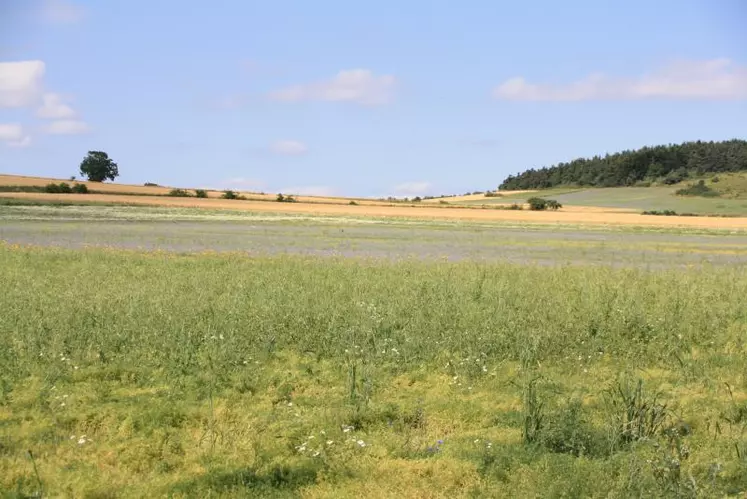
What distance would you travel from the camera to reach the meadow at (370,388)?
604 cm

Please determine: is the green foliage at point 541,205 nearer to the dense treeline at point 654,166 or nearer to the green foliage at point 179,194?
the dense treeline at point 654,166

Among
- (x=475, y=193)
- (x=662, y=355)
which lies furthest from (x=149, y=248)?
(x=475, y=193)

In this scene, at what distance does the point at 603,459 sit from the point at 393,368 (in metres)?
3.70

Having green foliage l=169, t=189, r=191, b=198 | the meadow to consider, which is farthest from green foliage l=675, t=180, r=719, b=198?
the meadow

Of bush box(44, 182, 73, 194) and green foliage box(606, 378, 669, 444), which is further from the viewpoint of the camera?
bush box(44, 182, 73, 194)

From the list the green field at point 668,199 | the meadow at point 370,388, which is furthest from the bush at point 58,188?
the meadow at point 370,388

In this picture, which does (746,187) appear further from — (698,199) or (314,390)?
(314,390)

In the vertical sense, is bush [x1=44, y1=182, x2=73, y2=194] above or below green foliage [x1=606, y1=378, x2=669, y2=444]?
above

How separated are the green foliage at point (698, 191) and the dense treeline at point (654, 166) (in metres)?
22.2

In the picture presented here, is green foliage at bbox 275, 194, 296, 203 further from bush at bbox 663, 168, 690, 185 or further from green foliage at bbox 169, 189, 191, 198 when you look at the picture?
bush at bbox 663, 168, 690, 185

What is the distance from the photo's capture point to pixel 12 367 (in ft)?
29.0

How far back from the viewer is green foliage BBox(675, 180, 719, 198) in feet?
338

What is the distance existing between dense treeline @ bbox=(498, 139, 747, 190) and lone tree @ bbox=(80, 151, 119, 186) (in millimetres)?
99658

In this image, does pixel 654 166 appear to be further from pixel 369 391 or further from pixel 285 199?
pixel 369 391
